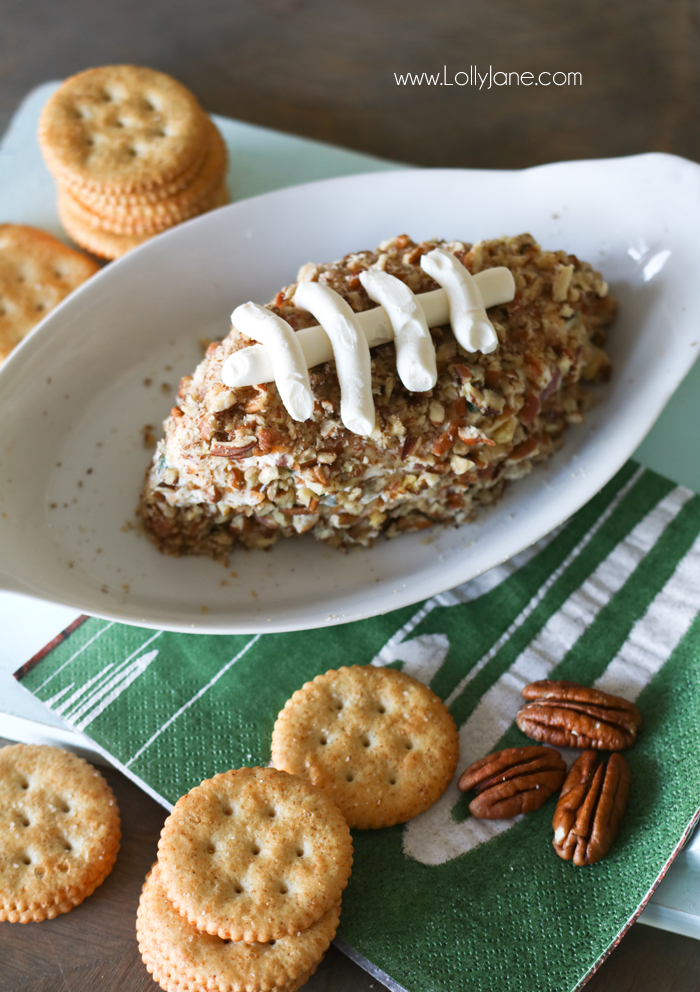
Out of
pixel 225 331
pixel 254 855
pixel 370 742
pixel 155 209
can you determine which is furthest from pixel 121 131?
pixel 254 855

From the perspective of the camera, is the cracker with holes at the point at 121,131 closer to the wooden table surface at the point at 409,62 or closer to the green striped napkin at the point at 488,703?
the wooden table surface at the point at 409,62

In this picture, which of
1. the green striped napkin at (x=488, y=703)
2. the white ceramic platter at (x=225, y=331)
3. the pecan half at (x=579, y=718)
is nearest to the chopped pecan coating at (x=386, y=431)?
the white ceramic platter at (x=225, y=331)

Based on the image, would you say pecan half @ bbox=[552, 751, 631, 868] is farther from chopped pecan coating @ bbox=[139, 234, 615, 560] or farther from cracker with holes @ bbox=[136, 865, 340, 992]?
chopped pecan coating @ bbox=[139, 234, 615, 560]

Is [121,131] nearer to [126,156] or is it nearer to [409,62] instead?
[126,156]

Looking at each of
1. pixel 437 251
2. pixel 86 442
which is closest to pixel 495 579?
pixel 437 251

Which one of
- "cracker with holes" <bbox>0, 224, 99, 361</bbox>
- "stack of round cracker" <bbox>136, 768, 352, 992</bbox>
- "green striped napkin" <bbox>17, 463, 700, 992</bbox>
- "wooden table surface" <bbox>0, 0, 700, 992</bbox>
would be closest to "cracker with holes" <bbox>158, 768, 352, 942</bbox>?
"stack of round cracker" <bbox>136, 768, 352, 992</bbox>
